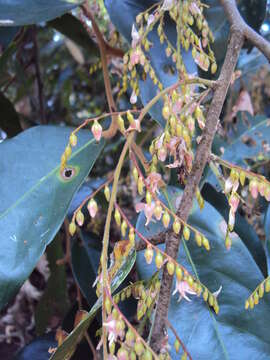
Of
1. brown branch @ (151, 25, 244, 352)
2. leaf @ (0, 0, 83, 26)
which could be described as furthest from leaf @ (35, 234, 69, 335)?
brown branch @ (151, 25, 244, 352)

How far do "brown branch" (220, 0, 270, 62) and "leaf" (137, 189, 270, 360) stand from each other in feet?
0.80

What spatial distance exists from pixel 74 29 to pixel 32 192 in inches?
23.6

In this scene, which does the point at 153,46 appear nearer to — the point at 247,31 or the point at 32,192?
the point at 247,31

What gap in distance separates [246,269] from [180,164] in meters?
0.19

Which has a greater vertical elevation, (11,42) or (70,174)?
(11,42)

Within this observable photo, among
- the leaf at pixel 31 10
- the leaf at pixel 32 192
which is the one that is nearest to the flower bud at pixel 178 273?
the leaf at pixel 32 192

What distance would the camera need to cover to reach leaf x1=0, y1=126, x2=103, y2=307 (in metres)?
0.56

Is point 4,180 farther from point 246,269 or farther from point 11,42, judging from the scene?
point 11,42

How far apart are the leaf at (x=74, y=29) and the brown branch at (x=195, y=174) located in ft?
1.80

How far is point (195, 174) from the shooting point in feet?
1.69

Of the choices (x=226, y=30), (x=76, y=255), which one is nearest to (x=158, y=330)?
(x=76, y=255)

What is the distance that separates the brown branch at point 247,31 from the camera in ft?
1.91

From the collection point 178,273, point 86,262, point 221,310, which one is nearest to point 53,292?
point 86,262

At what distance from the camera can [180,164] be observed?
0.52m
